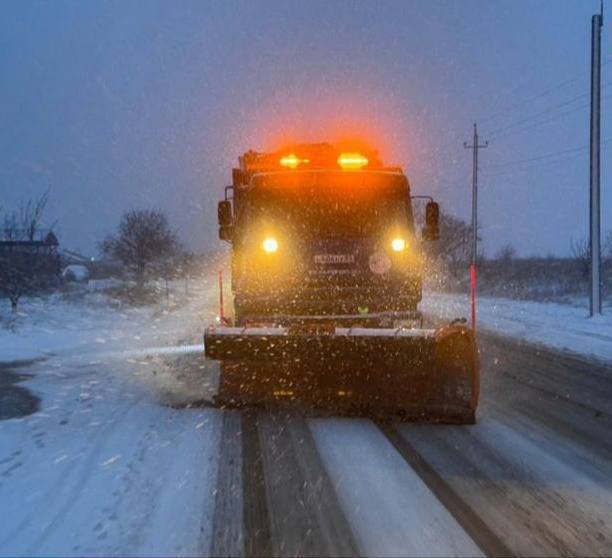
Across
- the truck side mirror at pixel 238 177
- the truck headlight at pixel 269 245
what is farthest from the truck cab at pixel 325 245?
the truck side mirror at pixel 238 177

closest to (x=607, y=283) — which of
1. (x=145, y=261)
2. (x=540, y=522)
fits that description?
(x=145, y=261)

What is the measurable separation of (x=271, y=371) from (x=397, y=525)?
425 cm

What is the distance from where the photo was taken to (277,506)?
4.83m

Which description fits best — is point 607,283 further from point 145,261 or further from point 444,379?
point 444,379

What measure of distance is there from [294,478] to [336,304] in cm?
362

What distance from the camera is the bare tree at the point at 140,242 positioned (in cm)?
3903

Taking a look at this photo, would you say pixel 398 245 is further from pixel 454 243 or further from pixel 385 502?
pixel 454 243

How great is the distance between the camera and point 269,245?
9.07 meters

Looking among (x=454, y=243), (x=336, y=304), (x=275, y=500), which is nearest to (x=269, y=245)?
(x=336, y=304)

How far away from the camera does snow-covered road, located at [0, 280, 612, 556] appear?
426 centimetres

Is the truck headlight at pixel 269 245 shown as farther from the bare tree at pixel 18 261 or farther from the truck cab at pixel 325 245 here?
the bare tree at pixel 18 261

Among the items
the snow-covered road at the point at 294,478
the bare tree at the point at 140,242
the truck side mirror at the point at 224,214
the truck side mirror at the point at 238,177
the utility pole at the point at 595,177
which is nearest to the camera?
the snow-covered road at the point at 294,478

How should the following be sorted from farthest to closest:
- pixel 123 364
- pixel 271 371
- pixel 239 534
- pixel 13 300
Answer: pixel 13 300, pixel 123 364, pixel 271 371, pixel 239 534

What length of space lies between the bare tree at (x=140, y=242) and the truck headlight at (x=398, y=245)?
31.1 meters
